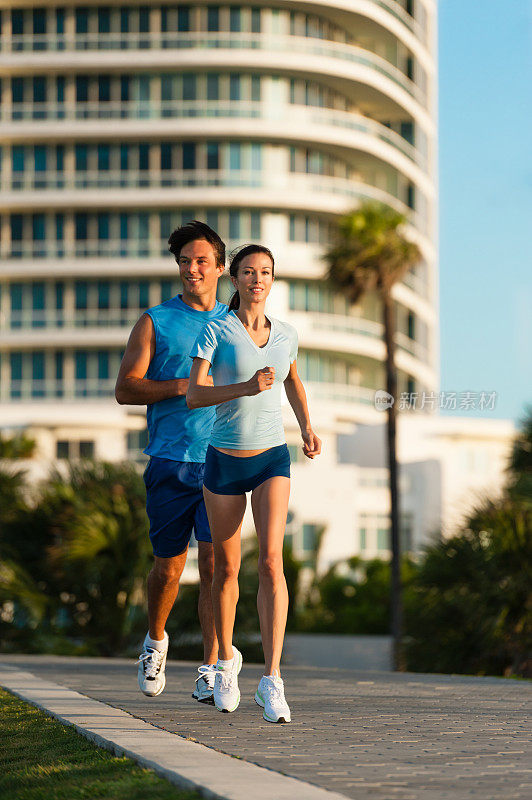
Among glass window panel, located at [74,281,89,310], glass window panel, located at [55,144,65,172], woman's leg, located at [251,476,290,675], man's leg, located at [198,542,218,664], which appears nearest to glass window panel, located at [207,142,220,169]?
glass window panel, located at [55,144,65,172]

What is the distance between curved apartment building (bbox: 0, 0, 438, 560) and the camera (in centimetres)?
5728

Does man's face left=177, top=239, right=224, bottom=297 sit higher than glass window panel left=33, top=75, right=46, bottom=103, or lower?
lower

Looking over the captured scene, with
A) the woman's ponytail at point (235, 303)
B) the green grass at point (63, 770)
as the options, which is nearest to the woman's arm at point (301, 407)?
the woman's ponytail at point (235, 303)

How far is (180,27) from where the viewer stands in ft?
191

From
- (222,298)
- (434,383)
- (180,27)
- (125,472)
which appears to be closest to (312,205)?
(222,298)

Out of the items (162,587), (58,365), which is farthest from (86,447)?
(162,587)

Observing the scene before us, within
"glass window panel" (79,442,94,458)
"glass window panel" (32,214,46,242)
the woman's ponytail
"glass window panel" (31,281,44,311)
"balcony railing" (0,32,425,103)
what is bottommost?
the woman's ponytail

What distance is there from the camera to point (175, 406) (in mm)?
6914

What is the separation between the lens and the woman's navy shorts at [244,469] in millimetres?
6207

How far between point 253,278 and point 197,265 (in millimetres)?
716

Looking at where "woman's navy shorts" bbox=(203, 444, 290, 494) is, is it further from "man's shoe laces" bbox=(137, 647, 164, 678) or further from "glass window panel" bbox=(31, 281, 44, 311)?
"glass window panel" bbox=(31, 281, 44, 311)

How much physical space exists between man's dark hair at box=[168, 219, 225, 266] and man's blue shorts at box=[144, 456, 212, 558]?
117 cm

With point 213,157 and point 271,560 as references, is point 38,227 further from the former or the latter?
point 271,560

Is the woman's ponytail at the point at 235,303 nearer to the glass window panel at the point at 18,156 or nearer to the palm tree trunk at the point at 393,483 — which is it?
the palm tree trunk at the point at 393,483
